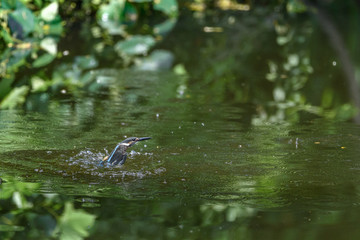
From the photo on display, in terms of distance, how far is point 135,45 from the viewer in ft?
33.6

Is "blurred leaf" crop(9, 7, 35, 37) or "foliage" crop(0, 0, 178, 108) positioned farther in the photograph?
"blurred leaf" crop(9, 7, 35, 37)

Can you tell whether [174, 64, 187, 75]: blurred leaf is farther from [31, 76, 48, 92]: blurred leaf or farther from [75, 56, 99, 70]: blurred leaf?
[31, 76, 48, 92]: blurred leaf

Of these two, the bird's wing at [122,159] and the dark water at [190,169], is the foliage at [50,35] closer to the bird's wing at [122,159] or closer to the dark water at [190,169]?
the dark water at [190,169]

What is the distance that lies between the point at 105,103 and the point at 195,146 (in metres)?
1.68

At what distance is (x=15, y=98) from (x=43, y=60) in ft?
6.91

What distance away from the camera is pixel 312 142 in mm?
5074

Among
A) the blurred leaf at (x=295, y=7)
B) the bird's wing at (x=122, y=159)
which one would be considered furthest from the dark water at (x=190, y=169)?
the blurred leaf at (x=295, y=7)

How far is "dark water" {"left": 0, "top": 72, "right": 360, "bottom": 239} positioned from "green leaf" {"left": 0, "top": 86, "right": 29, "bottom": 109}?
0.88 ft

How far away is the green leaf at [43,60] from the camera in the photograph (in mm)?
8234

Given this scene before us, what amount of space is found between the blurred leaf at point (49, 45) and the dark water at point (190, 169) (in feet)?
9.90

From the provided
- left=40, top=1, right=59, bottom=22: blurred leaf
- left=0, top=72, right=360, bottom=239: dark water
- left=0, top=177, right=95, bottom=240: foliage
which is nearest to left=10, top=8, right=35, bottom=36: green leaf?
left=40, top=1, right=59, bottom=22: blurred leaf

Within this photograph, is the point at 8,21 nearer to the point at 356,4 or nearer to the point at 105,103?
the point at 105,103

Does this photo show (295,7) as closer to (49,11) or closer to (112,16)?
(112,16)

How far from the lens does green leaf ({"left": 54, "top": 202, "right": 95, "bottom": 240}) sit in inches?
130
